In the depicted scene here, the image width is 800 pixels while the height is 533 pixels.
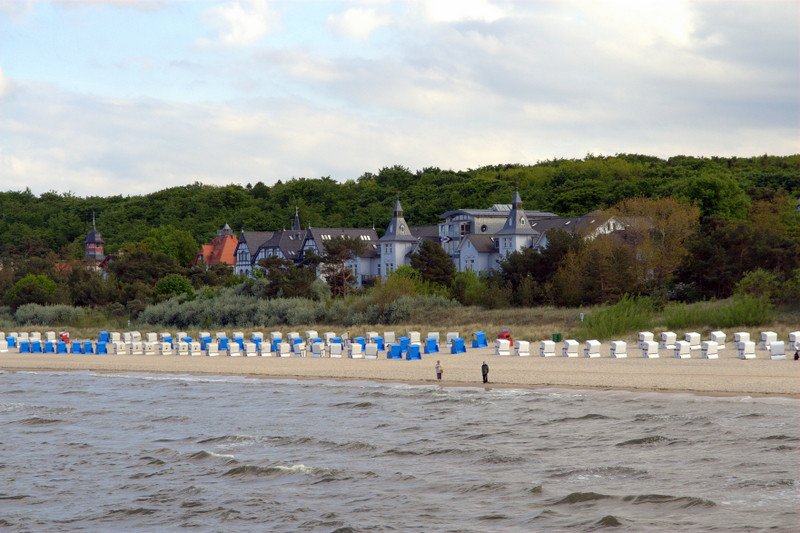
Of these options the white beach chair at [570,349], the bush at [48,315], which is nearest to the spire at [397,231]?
the bush at [48,315]

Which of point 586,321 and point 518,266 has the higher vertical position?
point 518,266

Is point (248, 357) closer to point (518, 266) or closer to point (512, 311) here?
point (512, 311)

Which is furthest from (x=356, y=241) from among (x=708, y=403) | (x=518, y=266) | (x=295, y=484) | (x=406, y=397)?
(x=295, y=484)

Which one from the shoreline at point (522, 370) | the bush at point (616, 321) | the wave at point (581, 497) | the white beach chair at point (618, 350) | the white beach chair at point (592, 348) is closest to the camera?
the wave at point (581, 497)

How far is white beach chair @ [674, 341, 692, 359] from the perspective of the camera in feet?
102

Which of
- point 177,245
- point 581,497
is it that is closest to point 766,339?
point 581,497

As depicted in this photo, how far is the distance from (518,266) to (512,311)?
536cm

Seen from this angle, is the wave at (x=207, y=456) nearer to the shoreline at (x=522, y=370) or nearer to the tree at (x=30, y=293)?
the shoreline at (x=522, y=370)

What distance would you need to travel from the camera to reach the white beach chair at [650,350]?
31672 mm

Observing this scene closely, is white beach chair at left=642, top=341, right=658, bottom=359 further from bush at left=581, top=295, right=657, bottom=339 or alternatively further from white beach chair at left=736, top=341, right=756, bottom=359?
bush at left=581, top=295, right=657, bottom=339

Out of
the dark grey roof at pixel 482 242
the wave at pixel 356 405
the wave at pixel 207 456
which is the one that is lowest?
the wave at pixel 207 456

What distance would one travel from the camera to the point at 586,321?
138 ft

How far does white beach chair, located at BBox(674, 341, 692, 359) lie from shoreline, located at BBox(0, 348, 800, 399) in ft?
2.07

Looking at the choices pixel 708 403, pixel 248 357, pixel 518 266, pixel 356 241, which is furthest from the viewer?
pixel 356 241
